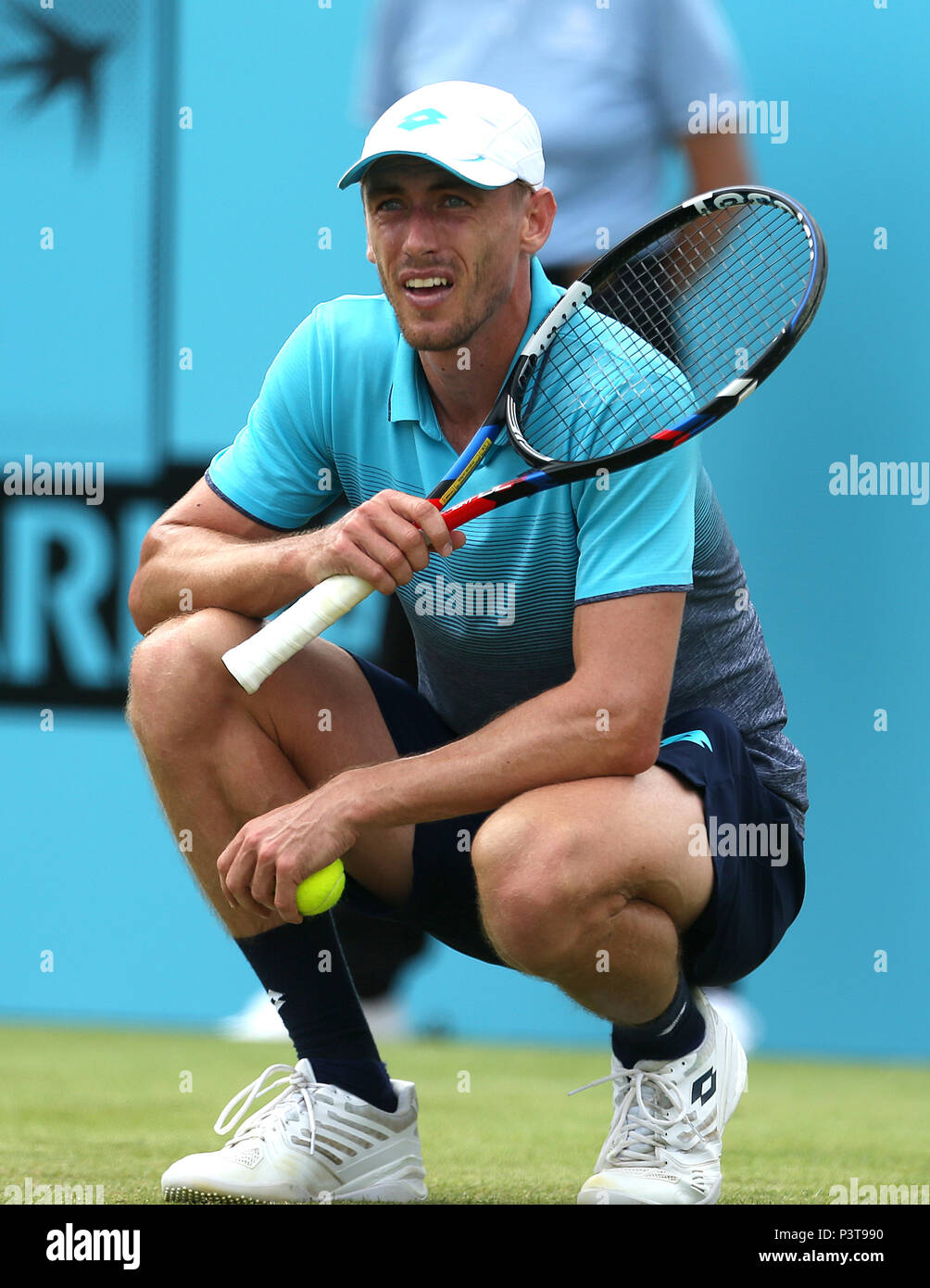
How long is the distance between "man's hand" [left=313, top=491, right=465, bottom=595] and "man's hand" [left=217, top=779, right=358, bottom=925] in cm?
23

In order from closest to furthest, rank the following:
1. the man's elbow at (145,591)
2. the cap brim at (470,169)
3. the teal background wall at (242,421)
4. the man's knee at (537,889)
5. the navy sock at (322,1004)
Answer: the man's knee at (537,889)
the cap brim at (470,169)
the navy sock at (322,1004)
the man's elbow at (145,591)
the teal background wall at (242,421)

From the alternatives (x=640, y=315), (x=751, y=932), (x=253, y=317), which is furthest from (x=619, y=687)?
(x=253, y=317)

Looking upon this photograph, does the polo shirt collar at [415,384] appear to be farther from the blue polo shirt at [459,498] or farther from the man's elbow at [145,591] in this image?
the man's elbow at [145,591]

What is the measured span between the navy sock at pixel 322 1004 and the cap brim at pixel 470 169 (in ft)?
2.68

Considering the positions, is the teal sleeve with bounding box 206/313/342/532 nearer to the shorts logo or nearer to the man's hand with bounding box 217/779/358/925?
the shorts logo

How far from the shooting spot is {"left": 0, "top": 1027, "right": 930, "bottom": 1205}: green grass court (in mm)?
1972

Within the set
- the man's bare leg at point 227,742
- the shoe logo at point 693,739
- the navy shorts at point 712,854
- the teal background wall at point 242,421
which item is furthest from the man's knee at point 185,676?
the teal background wall at point 242,421

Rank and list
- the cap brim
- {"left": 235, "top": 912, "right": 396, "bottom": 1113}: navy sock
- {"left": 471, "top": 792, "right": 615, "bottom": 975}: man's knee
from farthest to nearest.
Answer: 1. {"left": 235, "top": 912, "right": 396, "bottom": 1113}: navy sock
2. the cap brim
3. {"left": 471, "top": 792, "right": 615, "bottom": 975}: man's knee

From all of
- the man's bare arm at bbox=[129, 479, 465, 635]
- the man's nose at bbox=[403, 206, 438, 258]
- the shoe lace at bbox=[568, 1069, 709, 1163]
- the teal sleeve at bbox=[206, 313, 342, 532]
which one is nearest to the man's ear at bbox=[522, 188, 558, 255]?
the man's nose at bbox=[403, 206, 438, 258]

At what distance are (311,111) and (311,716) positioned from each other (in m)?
2.07

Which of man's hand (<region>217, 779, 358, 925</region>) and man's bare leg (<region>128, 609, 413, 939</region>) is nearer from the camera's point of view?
man's hand (<region>217, 779, 358, 925</region>)

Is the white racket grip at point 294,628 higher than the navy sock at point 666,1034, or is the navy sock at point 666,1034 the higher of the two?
the white racket grip at point 294,628

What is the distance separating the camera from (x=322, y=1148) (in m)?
1.87

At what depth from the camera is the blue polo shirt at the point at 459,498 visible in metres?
1.79
